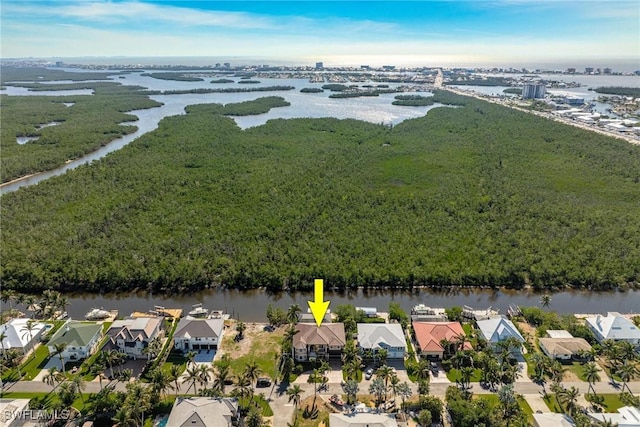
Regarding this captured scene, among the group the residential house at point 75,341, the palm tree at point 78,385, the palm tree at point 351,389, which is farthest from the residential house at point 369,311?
the residential house at point 75,341

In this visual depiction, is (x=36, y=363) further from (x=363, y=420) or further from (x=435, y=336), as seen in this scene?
(x=435, y=336)

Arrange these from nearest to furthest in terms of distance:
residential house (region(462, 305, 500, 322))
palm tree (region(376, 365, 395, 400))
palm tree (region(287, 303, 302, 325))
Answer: palm tree (region(376, 365, 395, 400)) < palm tree (region(287, 303, 302, 325)) < residential house (region(462, 305, 500, 322))

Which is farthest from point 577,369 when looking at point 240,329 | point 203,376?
point 203,376

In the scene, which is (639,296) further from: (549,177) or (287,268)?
(287,268)

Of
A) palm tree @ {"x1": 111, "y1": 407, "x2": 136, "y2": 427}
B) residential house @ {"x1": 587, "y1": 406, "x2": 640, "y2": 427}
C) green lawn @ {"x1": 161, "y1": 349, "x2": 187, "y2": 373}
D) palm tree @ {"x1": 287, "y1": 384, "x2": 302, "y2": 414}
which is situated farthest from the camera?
green lawn @ {"x1": 161, "y1": 349, "x2": 187, "y2": 373}

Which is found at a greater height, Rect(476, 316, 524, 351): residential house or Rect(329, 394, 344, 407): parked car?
Rect(476, 316, 524, 351): residential house

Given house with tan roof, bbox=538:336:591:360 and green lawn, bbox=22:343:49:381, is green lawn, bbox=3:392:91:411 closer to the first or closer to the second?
green lawn, bbox=22:343:49:381

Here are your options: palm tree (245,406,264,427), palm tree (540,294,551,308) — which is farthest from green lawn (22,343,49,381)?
palm tree (540,294,551,308)
